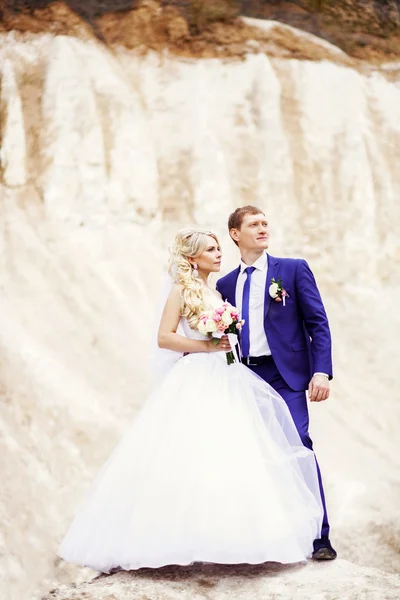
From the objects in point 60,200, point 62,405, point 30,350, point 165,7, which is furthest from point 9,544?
point 165,7

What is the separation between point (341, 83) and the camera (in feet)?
42.2

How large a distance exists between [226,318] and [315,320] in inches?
26.9

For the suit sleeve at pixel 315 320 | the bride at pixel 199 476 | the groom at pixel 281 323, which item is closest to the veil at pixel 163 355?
the bride at pixel 199 476

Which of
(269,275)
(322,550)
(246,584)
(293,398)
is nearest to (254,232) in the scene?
(269,275)

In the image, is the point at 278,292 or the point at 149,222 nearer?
the point at 278,292

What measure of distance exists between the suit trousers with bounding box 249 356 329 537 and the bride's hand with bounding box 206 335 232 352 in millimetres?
294

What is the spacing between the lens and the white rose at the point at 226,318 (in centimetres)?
452

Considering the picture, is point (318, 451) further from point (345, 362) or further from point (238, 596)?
point (238, 596)

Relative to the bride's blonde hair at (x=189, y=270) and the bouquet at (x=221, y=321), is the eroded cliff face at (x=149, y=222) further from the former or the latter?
the bouquet at (x=221, y=321)

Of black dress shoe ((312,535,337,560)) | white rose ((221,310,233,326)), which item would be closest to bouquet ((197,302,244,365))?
white rose ((221,310,233,326))

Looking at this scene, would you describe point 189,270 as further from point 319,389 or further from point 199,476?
point 199,476

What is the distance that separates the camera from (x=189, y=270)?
16.2ft

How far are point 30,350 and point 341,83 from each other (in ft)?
22.6

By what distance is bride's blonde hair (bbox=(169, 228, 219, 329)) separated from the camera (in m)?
4.81
